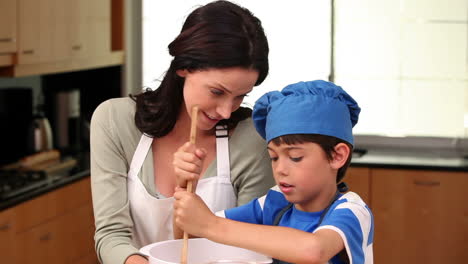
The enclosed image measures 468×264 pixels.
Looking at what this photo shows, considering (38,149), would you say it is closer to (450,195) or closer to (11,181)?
(11,181)

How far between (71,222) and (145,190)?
7.29 ft

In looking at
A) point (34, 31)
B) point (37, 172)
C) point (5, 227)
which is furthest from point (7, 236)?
point (34, 31)

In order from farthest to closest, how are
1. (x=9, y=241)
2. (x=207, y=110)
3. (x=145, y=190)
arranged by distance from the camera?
(x=9, y=241), (x=145, y=190), (x=207, y=110)

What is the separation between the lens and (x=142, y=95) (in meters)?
1.99

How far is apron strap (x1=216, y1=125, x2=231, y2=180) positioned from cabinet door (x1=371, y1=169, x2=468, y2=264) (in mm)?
2470

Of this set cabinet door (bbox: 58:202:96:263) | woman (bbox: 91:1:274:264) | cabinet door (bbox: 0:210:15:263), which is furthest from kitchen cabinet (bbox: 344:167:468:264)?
woman (bbox: 91:1:274:264)

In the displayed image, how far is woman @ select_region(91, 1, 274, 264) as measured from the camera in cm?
168

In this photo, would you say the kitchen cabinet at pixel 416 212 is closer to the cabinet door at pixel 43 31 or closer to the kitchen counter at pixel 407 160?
the kitchen counter at pixel 407 160

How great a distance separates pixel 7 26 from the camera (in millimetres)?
3576

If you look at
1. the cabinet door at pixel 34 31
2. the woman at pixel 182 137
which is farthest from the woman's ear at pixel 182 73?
the cabinet door at pixel 34 31

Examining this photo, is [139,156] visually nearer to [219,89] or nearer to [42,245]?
[219,89]

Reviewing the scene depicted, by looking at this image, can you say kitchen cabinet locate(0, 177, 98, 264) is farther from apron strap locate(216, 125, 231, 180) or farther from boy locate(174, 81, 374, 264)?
boy locate(174, 81, 374, 264)

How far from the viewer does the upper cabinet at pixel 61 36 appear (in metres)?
3.73

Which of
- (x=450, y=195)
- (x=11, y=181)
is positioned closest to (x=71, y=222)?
(x=11, y=181)
